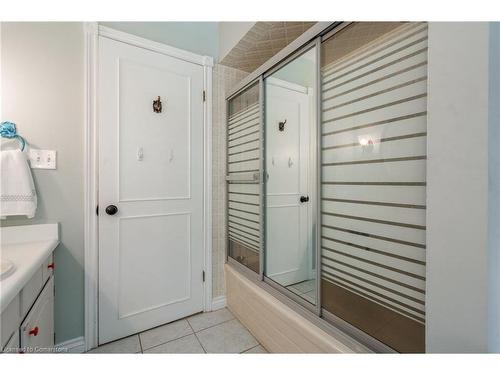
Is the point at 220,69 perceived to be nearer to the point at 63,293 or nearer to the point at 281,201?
the point at 281,201

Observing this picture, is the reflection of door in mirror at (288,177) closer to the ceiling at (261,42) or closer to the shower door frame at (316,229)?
the shower door frame at (316,229)

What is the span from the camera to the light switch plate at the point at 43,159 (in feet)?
4.99

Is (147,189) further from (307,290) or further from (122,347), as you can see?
(307,290)

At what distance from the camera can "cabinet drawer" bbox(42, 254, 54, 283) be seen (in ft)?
4.47

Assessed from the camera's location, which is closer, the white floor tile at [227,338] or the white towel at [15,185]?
the white towel at [15,185]

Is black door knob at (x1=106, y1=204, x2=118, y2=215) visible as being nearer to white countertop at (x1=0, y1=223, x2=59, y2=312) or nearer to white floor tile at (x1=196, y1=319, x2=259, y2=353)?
white countertop at (x1=0, y1=223, x2=59, y2=312)

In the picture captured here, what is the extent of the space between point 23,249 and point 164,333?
112cm

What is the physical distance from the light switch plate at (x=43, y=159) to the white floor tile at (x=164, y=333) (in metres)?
1.38

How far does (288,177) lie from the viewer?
2.17 meters

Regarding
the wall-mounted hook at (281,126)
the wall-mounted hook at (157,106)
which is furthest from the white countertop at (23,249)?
the wall-mounted hook at (281,126)

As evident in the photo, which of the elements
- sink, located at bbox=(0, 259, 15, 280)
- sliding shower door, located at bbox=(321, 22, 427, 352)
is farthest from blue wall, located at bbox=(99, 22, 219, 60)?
sink, located at bbox=(0, 259, 15, 280)

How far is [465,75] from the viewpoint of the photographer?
2.41 ft

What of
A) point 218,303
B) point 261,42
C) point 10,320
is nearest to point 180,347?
point 218,303

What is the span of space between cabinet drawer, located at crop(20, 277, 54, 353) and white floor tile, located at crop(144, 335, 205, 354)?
1.99 feet
